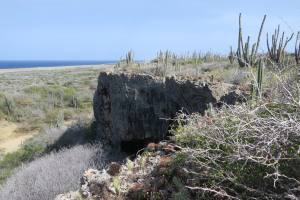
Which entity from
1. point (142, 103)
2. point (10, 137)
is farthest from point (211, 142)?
point (10, 137)

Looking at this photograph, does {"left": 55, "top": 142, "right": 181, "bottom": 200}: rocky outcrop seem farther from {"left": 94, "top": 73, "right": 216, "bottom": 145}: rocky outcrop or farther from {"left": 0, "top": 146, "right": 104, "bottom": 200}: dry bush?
{"left": 94, "top": 73, "right": 216, "bottom": 145}: rocky outcrop

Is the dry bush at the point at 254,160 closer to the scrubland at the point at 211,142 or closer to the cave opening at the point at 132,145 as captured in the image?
the scrubland at the point at 211,142

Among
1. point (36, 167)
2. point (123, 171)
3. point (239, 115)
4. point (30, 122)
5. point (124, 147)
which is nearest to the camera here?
point (239, 115)

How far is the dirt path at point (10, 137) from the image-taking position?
1770cm

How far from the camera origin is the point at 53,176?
32.7 ft

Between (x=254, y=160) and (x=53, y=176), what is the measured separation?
285 inches

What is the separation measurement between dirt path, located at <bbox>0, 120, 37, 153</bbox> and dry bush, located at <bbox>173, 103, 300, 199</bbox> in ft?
46.8

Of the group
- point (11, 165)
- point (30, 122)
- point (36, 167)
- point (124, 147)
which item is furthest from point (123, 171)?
point (30, 122)

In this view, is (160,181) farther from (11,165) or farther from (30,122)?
(30,122)

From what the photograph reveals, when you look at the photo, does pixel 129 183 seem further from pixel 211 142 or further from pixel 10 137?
pixel 10 137

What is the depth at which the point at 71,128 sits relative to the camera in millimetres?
16094

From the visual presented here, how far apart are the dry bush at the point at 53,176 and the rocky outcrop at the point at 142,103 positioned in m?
0.94

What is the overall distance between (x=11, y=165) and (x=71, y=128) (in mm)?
2447

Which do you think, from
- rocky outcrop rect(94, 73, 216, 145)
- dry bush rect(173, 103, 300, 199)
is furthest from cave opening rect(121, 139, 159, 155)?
dry bush rect(173, 103, 300, 199)
